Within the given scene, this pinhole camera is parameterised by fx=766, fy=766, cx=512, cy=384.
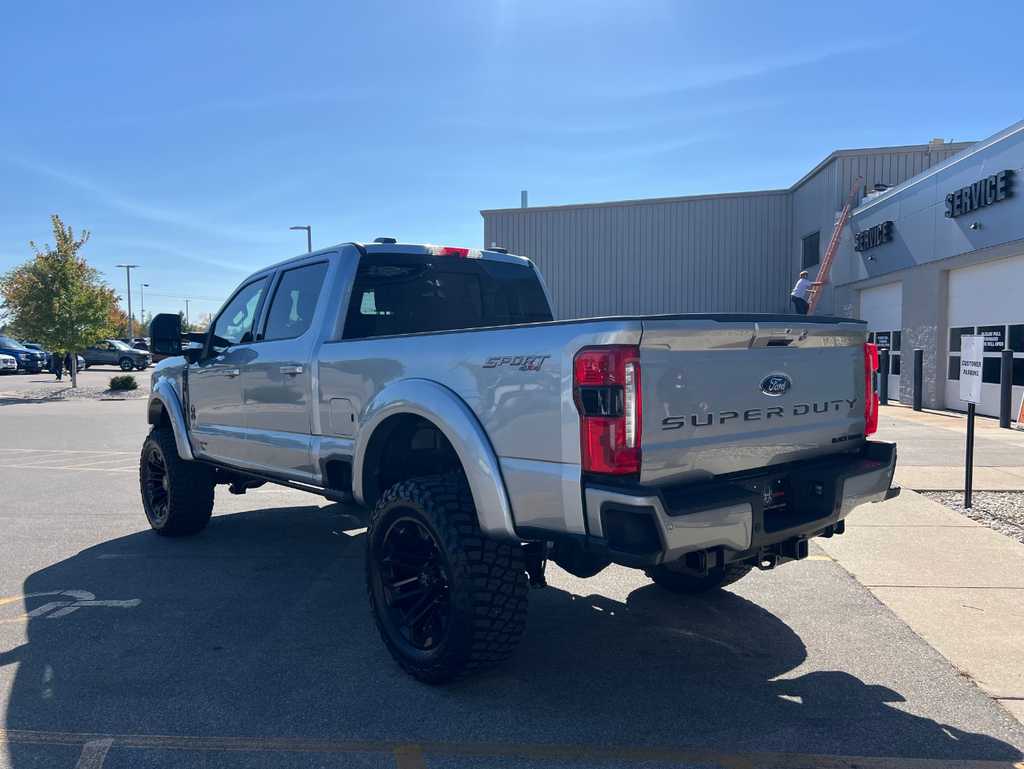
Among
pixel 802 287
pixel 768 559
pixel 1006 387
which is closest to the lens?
pixel 768 559

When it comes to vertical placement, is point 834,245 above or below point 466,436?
above

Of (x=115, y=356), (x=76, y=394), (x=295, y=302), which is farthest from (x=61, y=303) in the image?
(x=295, y=302)

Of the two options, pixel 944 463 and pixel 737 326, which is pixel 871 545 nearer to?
pixel 737 326

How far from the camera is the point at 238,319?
18.6ft

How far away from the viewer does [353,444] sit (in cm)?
417

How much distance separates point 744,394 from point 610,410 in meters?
0.75

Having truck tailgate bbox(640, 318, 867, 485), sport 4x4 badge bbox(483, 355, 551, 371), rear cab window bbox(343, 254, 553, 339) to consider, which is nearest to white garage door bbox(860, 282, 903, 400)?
rear cab window bbox(343, 254, 553, 339)

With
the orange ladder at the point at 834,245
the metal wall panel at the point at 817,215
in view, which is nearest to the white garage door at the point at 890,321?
the orange ladder at the point at 834,245

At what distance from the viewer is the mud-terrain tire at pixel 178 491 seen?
6078 millimetres

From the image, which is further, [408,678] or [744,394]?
[408,678]

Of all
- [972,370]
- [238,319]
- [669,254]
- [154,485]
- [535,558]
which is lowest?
[154,485]

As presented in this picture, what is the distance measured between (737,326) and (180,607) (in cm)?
358

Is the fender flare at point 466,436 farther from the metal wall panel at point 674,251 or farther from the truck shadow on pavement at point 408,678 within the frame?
the metal wall panel at point 674,251

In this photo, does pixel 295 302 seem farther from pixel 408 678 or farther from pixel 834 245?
pixel 834 245
